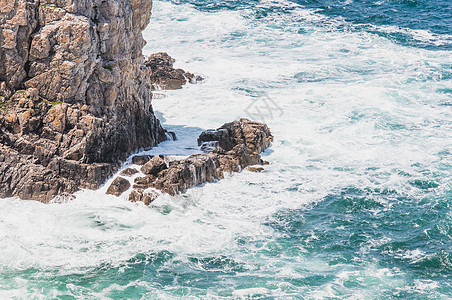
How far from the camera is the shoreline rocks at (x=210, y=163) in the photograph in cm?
3128

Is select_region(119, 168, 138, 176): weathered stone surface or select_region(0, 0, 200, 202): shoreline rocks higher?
select_region(0, 0, 200, 202): shoreline rocks

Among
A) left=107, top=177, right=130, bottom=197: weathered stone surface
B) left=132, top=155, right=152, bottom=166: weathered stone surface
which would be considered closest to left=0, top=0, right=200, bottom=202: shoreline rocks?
left=107, top=177, right=130, bottom=197: weathered stone surface

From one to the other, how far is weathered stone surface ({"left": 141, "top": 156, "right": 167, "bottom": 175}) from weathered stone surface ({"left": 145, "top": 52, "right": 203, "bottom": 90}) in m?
17.6

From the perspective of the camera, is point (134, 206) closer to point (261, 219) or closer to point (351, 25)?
point (261, 219)

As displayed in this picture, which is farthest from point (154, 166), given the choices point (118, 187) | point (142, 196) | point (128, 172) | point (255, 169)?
point (255, 169)

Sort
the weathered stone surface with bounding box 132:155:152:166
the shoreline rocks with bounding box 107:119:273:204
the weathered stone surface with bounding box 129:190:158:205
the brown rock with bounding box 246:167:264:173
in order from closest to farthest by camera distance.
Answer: the weathered stone surface with bounding box 129:190:158:205, the shoreline rocks with bounding box 107:119:273:204, the weathered stone surface with bounding box 132:155:152:166, the brown rock with bounding box 246:167:264:173

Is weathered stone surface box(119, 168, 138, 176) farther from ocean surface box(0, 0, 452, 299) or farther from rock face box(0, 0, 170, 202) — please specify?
ocean surface box(0, 0, 452, 299)

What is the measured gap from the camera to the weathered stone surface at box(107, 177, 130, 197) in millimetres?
30797

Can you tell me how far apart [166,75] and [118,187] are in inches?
808

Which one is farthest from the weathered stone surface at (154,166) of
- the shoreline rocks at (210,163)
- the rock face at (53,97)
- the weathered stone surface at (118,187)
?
the rock face at (53,97)

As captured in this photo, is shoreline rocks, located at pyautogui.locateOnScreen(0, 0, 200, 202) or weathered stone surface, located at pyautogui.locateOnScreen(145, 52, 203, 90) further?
weathered stone surface, located at pyautogui.locateOnScreen(145, 52, 203, 90)

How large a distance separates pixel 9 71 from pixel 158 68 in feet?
68.0

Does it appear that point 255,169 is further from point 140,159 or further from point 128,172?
point 128,172

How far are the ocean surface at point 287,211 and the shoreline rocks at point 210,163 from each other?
0.67 metres
